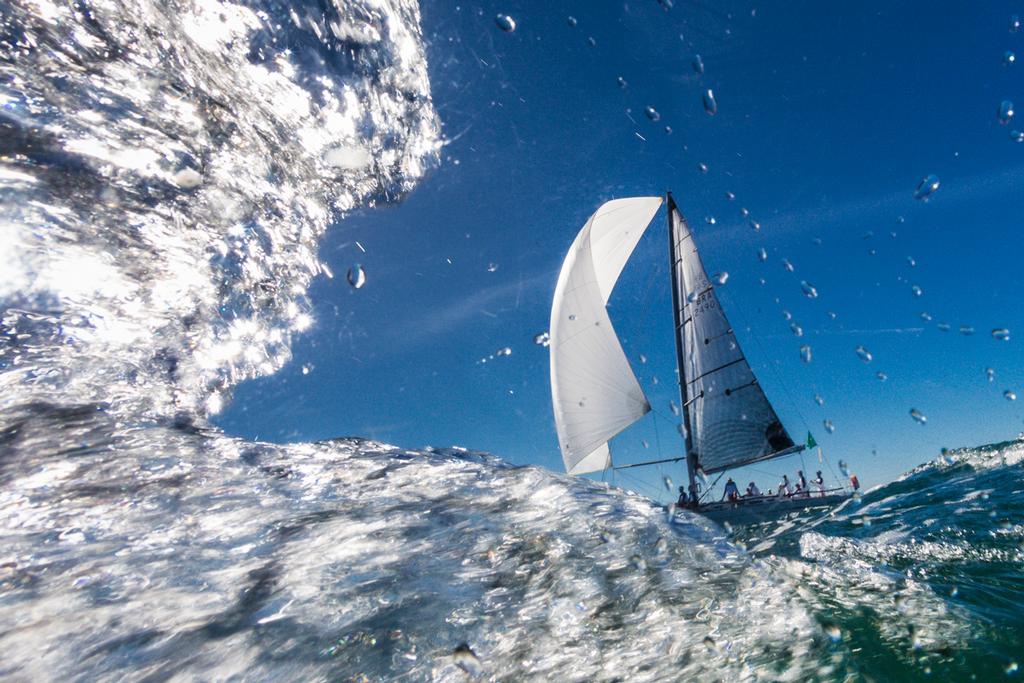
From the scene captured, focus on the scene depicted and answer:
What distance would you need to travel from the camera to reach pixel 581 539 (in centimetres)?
322

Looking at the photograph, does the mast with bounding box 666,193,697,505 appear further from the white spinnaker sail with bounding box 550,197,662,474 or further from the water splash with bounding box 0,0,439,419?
the water splash with bounding box 0,0,439,419

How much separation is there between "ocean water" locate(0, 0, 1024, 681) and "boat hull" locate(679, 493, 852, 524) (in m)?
9.39

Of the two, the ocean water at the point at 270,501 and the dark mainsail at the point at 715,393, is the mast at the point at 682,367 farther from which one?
the ocean water at the point at 270,501

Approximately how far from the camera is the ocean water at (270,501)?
2.38m

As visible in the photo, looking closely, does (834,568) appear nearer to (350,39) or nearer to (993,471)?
(350,39)

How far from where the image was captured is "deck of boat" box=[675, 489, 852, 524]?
607 inches

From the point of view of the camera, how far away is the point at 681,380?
19891 millimetres

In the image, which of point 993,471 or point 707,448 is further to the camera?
point 707,448

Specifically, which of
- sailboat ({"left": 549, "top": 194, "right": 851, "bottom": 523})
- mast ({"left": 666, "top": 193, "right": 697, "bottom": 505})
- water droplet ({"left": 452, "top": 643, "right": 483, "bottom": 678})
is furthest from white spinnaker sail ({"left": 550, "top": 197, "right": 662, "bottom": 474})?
water droplet ({"left": 452, "top": 643, "right": 483, "bottom": 678})

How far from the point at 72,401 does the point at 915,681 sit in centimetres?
550

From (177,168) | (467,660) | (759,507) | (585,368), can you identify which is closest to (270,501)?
(467,660)

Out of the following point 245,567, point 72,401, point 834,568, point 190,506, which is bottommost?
point 834,568

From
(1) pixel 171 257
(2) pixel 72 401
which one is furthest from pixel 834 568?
(1) pixel 171 257

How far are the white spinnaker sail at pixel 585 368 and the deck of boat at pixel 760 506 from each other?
492 centimetres
